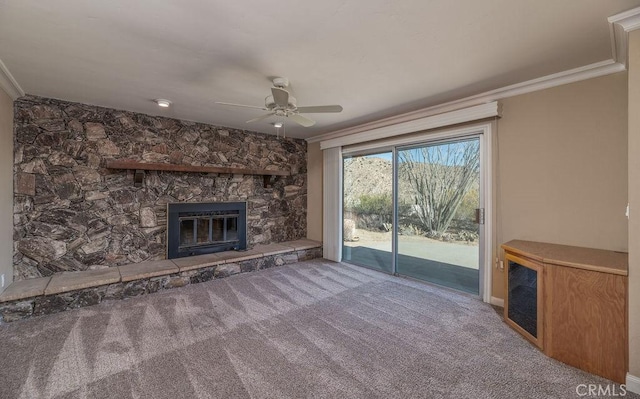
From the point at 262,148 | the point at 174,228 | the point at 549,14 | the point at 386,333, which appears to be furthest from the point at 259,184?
the point at 549,14

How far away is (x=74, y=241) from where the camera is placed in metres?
3.60

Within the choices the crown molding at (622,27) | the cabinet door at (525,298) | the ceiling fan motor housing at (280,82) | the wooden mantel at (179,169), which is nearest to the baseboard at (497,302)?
the cabinet door at (525,298)

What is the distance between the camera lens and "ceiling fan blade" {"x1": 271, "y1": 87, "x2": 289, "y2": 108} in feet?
7.70

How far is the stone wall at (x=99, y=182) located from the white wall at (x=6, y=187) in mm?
125

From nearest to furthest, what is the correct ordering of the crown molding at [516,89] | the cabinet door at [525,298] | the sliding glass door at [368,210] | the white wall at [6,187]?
1. the cabinet door at [525,298]
2. the crown molding at [516,89]
3. the white wall at [6,187]
4. the sliding glass door at [368,210]

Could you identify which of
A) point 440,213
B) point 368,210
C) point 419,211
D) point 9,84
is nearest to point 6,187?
point 9,84

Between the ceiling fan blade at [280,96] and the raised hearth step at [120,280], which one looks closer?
the ceiling fan blade at [280,96]

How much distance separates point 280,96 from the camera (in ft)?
7.92

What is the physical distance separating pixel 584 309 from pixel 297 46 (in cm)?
296

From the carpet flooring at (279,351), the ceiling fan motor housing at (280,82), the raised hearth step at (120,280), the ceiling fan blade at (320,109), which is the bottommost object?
the carpet flooring at (279,351)

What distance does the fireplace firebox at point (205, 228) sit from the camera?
4.27 metres

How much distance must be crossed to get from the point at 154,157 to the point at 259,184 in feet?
5.78

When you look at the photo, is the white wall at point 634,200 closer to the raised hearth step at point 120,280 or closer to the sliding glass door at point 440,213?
the sliding glass door at point 440,213

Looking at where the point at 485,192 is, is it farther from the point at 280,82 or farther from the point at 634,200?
the point at 280,82
